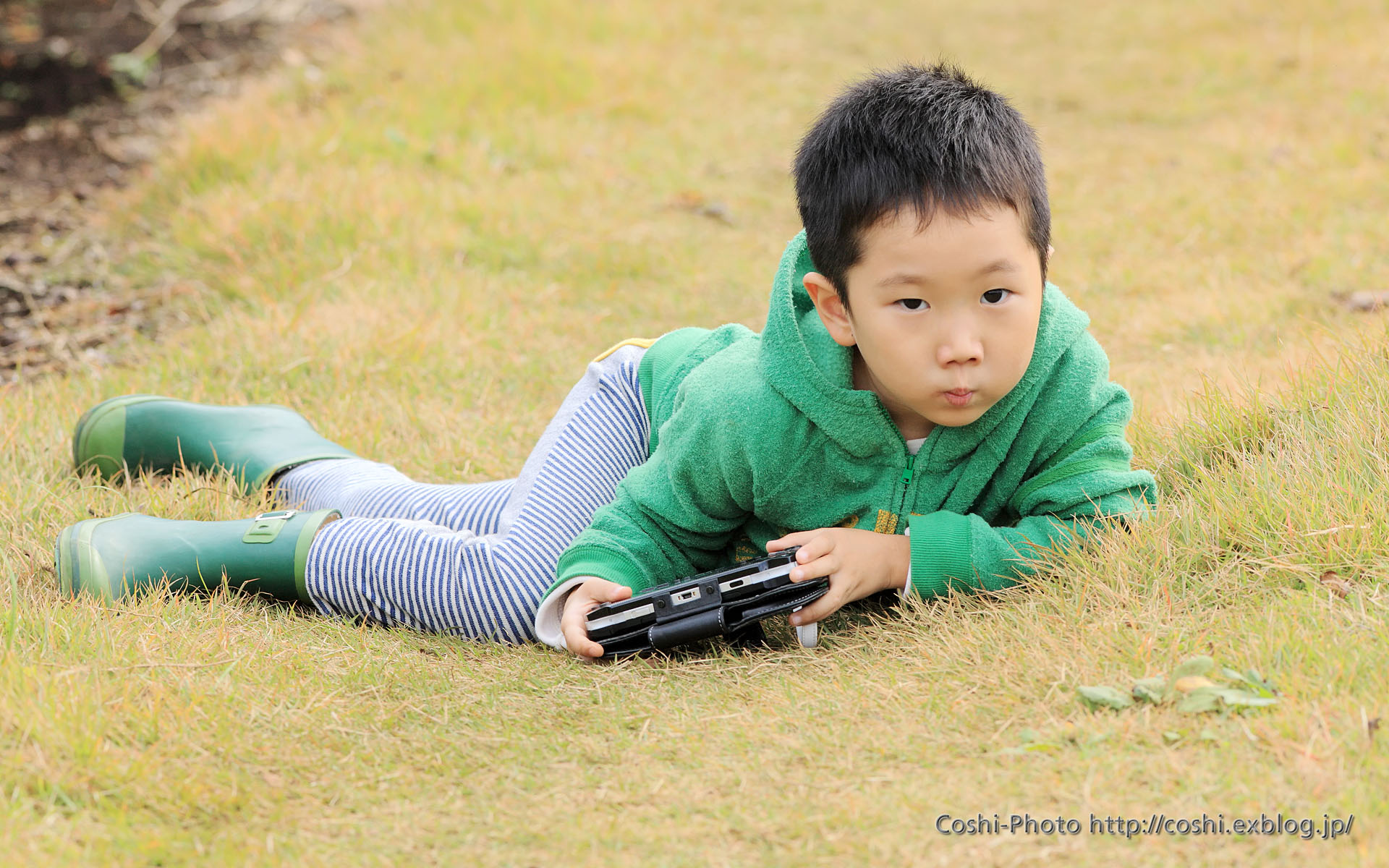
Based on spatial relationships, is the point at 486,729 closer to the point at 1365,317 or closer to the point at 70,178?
the point at 1365,317

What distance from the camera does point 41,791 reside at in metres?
1.99

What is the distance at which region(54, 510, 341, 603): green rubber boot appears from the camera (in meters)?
2.79

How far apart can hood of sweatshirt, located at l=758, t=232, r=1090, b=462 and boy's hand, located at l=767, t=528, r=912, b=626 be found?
0.59 ft

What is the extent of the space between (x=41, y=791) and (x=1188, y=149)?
19.9 feet

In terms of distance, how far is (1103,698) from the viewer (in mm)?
2078

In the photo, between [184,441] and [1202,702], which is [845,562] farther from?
[184,441]

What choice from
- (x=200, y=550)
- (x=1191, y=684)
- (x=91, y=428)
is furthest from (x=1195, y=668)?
(x=91, y=428)

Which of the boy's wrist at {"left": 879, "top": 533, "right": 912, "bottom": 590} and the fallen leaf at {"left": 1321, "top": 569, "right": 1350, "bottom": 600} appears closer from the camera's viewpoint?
the fallen leaf at {"left": 1321, "top": 569, "right": 1350, "bottom": 600}

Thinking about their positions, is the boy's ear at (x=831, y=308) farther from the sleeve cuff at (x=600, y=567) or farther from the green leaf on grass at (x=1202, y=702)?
the green leaf on grass at (x=1202, y=702)

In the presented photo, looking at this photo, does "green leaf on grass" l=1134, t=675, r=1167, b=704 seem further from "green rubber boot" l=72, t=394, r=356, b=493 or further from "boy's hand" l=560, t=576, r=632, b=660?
"green rubber boot" l=72, t=394, r=356, b=493

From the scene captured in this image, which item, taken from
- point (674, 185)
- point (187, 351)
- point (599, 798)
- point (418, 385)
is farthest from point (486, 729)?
point (674, 185)

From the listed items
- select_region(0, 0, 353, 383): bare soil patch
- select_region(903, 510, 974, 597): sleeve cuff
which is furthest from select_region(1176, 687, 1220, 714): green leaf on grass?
select_region(0, 0, 353, 383): bare soil patch

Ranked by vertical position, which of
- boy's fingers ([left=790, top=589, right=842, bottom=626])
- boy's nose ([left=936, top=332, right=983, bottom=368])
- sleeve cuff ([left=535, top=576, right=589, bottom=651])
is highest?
boy's nose ([left=936, top=332, right=983, bottom=368])

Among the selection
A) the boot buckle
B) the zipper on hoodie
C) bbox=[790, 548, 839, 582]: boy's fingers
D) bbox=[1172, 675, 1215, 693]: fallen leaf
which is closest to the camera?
bbox=[1172, 675, 1215, 693]: fallen leaf
